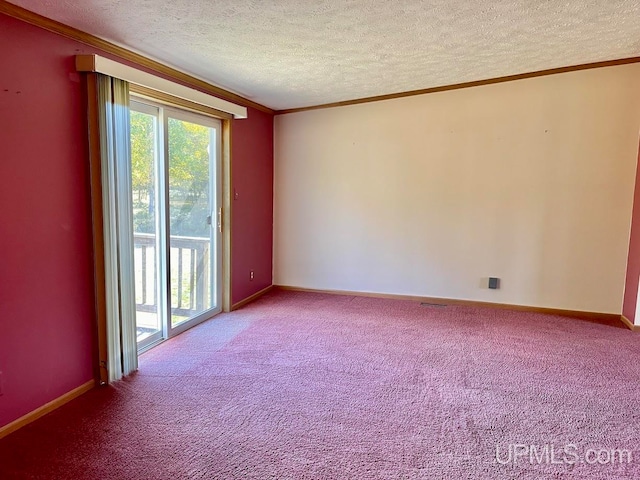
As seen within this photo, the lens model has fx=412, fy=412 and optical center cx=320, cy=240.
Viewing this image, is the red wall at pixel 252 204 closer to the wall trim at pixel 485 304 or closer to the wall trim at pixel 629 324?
the wall trim at pixel 485 304

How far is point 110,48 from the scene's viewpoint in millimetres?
2693

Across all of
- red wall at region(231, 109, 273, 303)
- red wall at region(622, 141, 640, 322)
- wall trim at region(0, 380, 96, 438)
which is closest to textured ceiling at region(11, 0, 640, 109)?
red wall at region(231, 109, 273, 303)

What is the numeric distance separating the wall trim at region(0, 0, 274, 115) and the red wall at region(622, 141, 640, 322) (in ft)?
13.3

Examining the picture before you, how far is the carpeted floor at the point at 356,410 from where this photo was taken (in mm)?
1962

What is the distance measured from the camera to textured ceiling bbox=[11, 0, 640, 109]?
2324 millimetres

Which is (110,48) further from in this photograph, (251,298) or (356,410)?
(251,298)

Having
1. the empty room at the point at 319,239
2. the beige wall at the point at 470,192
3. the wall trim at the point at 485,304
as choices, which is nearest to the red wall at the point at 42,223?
the empty room at the point at 319,239

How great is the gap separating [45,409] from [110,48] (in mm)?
2263

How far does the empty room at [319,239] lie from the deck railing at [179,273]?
2cm

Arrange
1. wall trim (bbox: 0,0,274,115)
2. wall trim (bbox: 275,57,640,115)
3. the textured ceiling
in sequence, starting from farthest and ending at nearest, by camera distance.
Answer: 1. wall trim (bbox: 275,57,640,115)
2. the textured ceiling
3. wall trim (bbox: 0,0,274,115)

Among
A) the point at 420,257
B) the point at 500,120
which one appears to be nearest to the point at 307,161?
the point at 420,257

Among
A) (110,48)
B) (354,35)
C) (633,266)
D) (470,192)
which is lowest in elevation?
(633,266)

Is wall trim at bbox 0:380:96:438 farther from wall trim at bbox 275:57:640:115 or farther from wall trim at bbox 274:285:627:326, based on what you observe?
wall trim at bbox 275:57:640:115

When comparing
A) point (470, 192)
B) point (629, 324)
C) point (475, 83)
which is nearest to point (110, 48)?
point (475, 83)
